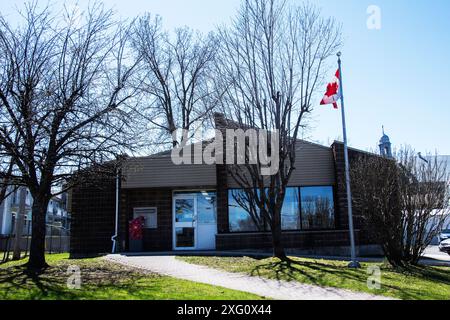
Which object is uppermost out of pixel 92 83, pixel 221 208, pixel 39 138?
pixel 92 83

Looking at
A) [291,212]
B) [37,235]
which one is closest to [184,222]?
[291,212]

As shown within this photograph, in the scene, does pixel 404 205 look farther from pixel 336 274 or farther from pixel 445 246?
pixel 445 246

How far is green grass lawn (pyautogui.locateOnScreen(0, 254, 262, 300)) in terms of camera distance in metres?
7.10

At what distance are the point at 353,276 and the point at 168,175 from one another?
10024 millimetres

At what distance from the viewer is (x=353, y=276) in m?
9.73

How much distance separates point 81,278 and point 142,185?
8.77 meters

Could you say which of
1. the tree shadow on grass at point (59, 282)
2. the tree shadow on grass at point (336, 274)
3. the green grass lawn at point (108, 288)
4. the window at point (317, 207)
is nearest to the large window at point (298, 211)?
the window at point (317, 207)

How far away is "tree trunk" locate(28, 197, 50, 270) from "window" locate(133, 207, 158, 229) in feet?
24.3

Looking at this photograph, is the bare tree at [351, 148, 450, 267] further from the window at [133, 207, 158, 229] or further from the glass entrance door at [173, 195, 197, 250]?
the window at [133, 207, 158, 229]

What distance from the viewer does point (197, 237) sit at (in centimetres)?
1816

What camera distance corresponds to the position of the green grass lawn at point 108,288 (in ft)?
23.3
